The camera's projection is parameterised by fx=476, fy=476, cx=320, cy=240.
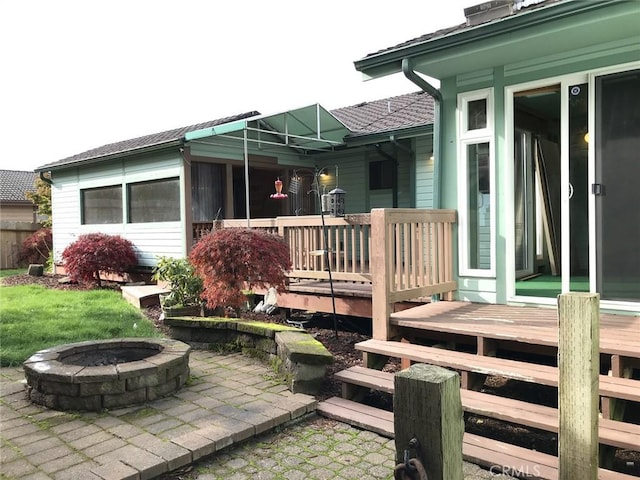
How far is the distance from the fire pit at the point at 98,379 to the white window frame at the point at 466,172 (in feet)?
10.2

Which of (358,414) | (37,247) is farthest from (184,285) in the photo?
(37,247)

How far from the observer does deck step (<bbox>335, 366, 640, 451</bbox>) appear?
259 centimetres

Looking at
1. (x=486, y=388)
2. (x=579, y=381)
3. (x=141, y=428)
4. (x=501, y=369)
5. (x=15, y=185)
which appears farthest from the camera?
(x=15, y=185)

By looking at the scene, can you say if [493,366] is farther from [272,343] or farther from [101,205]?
[101,205]

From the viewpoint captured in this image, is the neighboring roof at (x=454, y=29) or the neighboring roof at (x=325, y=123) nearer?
the neighboring roof at (x=454, y=29)

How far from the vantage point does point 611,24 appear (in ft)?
12.7

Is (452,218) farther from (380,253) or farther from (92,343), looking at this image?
(92,343)

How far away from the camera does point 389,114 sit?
10.3m

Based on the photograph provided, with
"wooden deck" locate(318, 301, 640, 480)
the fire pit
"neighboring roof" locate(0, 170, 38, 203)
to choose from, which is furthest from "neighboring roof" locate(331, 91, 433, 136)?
"neighboring roof" locate(0, 170, 38, 203)

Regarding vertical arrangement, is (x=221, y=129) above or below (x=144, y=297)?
above

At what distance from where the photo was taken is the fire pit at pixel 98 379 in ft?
11.2

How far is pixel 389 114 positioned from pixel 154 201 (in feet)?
17.8

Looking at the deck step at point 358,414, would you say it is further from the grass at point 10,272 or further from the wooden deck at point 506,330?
the grass at point 10,272

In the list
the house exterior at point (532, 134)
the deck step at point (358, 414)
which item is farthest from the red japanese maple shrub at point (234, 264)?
the house exterior at point (532, 134)
